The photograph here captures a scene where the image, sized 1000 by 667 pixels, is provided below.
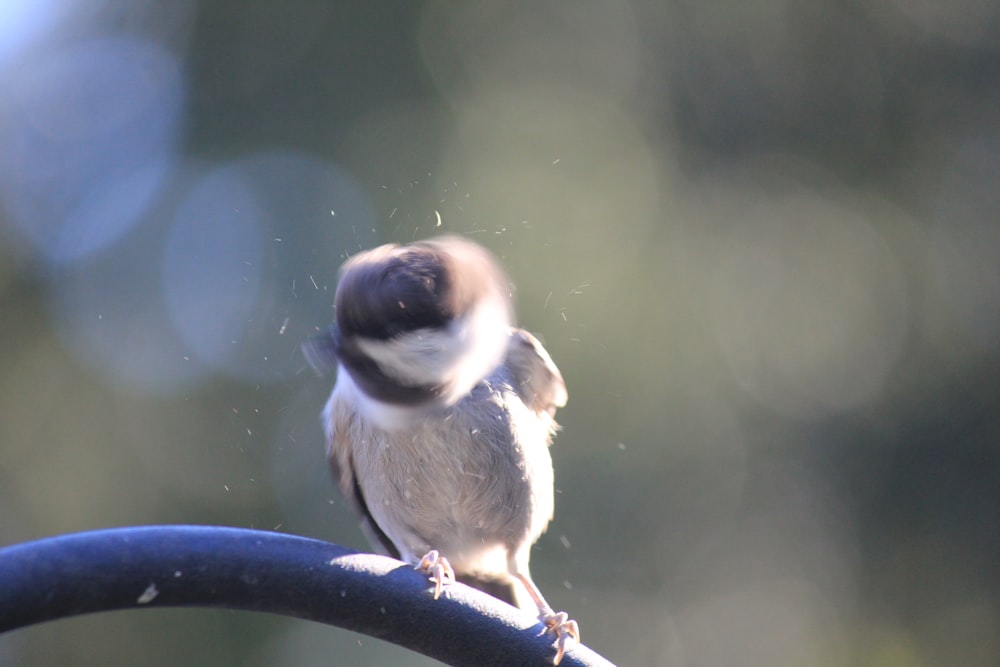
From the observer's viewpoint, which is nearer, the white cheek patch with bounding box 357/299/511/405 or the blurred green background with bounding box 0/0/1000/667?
the white cheek patch with bounding box 357/299/511/405

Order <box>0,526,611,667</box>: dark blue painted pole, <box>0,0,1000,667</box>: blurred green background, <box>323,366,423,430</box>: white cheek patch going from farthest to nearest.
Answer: <box>0,0,1000,667</box>: blurred green background
<box>323,366,423,430</box>: white cheek patch
<box>0,526,611,667</box>: dark blue painted pole

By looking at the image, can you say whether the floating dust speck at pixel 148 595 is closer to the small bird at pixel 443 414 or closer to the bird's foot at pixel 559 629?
the small bird at pixel 443 414

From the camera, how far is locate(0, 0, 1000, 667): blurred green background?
229 inches

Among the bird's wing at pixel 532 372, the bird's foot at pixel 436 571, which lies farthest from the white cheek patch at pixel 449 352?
the bird's foot at pixel 436 571

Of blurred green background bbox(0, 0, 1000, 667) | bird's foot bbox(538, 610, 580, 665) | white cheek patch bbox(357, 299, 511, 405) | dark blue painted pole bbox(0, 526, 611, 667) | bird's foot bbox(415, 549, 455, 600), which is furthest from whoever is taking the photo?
blurred green background bbox(0, 0, 1000, 667)

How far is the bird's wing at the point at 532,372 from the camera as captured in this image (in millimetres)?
3150

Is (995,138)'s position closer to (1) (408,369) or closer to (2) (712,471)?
(2) (712,471)

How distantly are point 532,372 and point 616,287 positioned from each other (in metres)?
2.99

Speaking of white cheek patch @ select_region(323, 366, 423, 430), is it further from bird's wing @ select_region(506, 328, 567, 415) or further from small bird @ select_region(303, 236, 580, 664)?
bird's wing @ select_region(506, 328, 567, 415)

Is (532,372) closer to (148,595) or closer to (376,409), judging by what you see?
(376,409)

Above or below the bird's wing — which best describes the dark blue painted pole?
above

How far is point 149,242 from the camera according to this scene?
6.24 m

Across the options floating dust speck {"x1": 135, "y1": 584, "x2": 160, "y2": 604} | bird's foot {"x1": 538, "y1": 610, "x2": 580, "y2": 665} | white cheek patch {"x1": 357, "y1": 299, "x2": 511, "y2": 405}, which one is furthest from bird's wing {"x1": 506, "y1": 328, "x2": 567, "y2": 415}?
floating dust speck {"x1": 135, "y1": 584, "x2": 160, "y2": 604}

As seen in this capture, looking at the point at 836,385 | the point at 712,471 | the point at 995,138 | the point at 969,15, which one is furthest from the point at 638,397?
the point at 969,15
